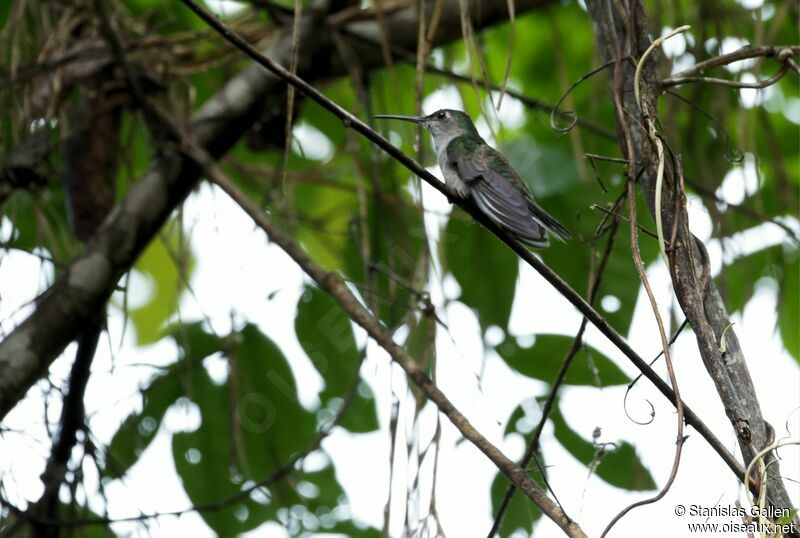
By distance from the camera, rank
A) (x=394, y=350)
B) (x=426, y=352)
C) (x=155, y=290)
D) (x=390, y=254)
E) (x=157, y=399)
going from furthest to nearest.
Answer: (x=155, y=290)
(x=157, y=399)
(x=390, y=254)
(x=426, y=352)
(x=394, y=350)

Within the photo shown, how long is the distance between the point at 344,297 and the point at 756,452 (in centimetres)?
120

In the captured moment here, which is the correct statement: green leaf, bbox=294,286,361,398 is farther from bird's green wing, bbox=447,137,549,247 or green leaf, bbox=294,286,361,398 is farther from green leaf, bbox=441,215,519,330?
bird's green wing, bbox=447,137,549,247

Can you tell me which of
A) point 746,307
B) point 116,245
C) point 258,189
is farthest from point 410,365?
point 258,189

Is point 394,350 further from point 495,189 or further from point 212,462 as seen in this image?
point 212,462

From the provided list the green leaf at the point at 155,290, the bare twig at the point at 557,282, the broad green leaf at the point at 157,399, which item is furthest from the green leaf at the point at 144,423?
the bare twig at the point at 557,282

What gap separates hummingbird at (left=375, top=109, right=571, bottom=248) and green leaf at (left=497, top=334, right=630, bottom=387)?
51 cm

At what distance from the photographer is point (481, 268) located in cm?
366

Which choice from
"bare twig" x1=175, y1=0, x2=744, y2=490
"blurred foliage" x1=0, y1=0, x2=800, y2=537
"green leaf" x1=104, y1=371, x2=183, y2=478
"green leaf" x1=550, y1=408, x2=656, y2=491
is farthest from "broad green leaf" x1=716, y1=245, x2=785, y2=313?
"green leaf" x1=104, y1=371, x2=183, y2=478

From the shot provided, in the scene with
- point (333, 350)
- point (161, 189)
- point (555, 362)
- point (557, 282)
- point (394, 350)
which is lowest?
point (557, 282)

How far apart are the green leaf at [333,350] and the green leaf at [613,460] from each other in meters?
0.74

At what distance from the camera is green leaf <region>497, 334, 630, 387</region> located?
120 inches

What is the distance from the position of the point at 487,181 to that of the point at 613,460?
1.14 m

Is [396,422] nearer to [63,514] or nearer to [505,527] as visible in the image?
[505,527]

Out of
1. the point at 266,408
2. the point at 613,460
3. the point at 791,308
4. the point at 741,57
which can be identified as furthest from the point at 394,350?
the point at 791,308
